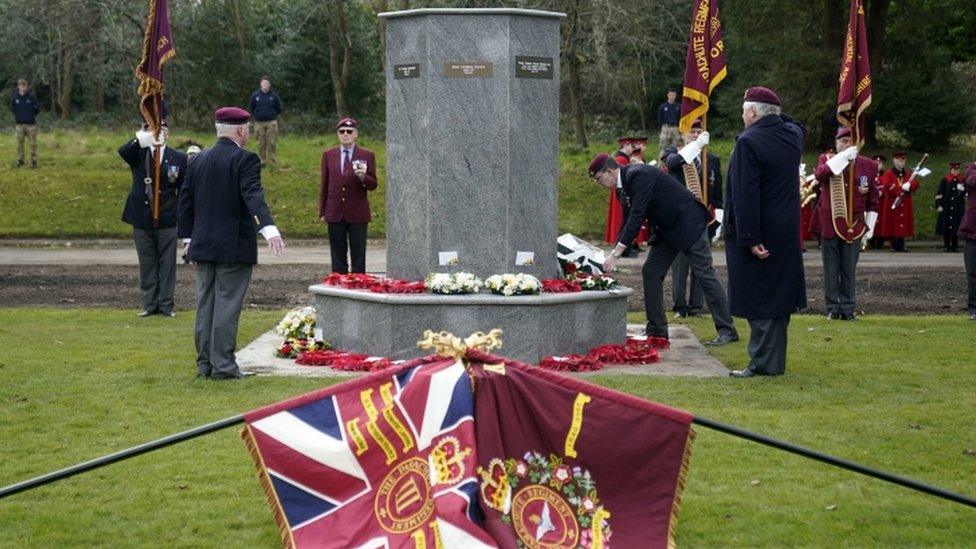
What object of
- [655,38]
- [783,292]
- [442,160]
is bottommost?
[783,292]

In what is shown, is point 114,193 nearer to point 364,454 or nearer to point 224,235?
point 224,235

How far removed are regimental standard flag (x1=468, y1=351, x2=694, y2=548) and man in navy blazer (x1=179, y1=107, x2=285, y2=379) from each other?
17.3 feet

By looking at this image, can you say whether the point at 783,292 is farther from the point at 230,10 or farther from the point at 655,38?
the point at 230,10

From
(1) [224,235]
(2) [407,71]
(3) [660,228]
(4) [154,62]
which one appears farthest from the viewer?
(4) [154,62]

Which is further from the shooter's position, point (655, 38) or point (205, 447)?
point (655, 38)

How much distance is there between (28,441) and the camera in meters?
9.16

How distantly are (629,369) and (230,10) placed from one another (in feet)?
109

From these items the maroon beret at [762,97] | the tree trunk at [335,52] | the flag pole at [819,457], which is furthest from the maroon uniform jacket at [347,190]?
the tree trunk at [335,52]

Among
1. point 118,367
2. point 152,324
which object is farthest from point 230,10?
point 118,367

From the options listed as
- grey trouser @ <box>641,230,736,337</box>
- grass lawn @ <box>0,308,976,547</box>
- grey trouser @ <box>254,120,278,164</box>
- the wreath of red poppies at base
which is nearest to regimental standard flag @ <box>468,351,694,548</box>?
grass lawn @ <box>0,308,976,547</box>

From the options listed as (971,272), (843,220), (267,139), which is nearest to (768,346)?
(843,220)

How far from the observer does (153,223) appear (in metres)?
16.2

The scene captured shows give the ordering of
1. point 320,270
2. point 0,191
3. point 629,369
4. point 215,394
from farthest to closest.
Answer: point 0,191 → point 320,270 → point 629,369 → point 215,394

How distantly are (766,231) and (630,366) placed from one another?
1753 millimetres
